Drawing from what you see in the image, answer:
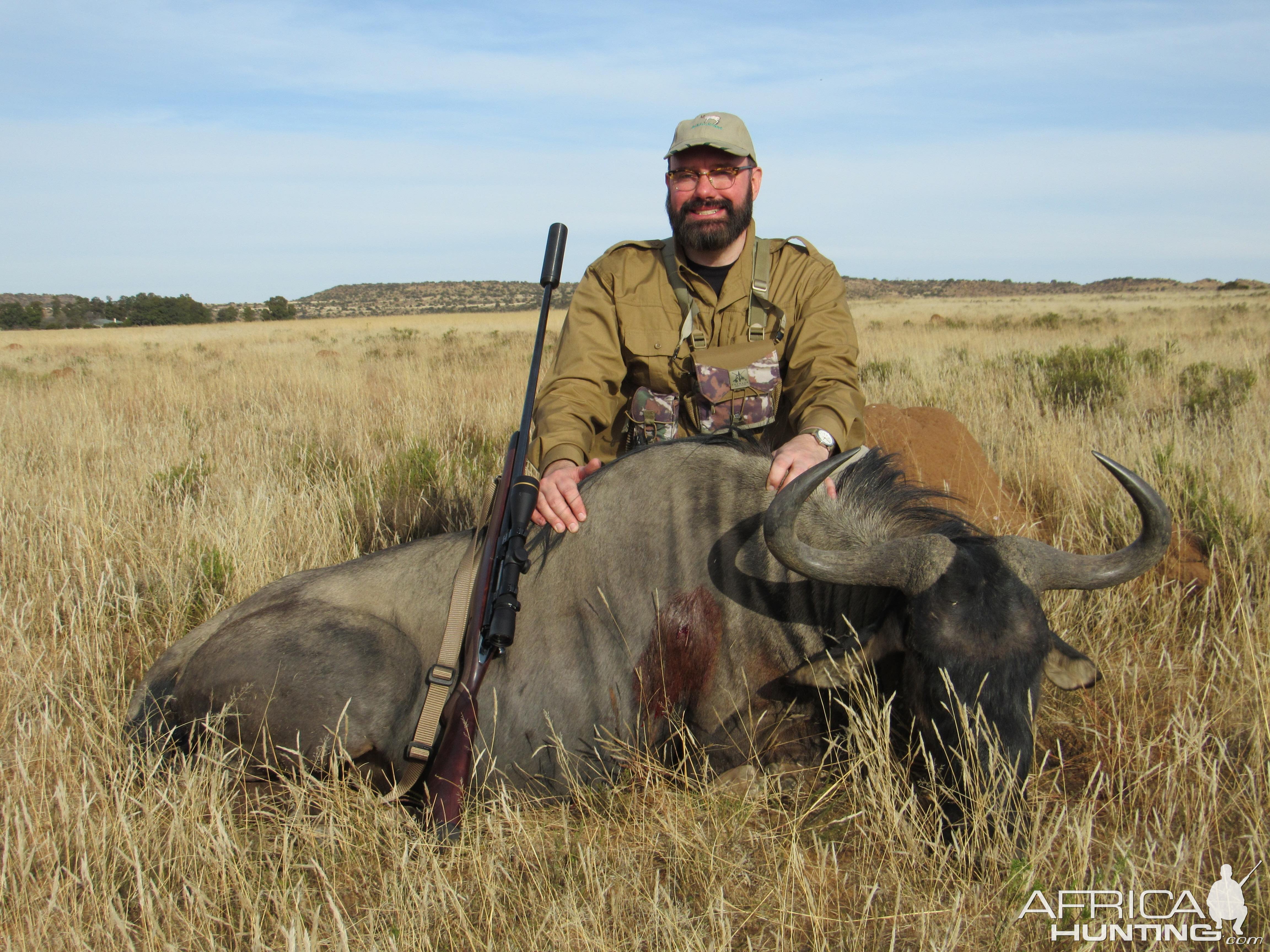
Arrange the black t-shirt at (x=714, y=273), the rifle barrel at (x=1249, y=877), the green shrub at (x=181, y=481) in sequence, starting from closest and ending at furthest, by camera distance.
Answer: the rifle barrel at (x=1249, y=877), the black t-shirt at (x=714, y=273), the green shrub at (x=181, y=481)

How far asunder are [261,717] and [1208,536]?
15.4 feet

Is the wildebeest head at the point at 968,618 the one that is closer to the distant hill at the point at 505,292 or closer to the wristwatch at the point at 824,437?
the wristwatch at the point at 824,437

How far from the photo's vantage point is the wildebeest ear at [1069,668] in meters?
2.62

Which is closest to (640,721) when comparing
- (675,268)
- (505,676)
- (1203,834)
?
(505,676)

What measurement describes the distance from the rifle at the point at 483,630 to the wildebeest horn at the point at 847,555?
2.95 ft

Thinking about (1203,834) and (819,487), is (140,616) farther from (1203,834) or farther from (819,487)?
(1203,834)

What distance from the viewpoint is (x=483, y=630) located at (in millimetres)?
2852

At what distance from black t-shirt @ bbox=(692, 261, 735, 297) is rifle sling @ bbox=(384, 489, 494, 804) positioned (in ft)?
6.78

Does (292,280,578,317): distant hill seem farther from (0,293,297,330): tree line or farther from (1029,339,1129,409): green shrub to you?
(1029,339,1129,409): green shrub

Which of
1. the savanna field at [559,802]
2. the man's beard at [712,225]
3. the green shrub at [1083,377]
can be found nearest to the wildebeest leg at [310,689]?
the savanna field at [559,802]

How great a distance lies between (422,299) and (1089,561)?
372 ft

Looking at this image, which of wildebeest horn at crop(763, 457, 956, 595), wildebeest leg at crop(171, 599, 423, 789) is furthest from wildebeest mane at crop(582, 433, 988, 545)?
wildebeest leg at crop(171, 599, 423, 789)

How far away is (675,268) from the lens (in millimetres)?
4234

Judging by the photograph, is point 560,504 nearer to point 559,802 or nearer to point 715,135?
point 559,802
